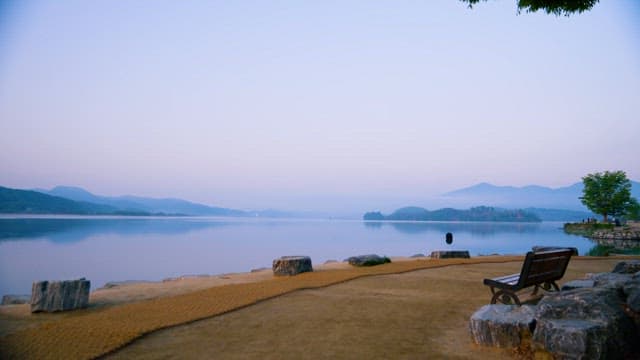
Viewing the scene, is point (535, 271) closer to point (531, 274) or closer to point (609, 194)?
point (531, 274)

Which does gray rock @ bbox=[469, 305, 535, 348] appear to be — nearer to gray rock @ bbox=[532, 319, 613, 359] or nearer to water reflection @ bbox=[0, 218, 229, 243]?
gray rock @ bbox=[532, 319, 613, 359]

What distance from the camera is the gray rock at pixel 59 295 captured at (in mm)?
7344

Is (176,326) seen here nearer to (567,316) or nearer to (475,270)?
(567,316)

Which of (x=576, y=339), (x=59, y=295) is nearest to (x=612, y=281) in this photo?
(x=576, y=339)

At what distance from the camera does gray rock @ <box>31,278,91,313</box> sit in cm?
734

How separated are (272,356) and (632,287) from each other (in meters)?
4.72

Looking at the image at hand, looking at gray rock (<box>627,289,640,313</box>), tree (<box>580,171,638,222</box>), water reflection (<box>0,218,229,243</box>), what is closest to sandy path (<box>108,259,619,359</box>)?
gray rock (<box>627,289,640,313</box>)

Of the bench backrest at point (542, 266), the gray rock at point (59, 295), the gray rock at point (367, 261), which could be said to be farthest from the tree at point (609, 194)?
the gray rock at point (59, 295)

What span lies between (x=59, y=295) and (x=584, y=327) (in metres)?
8.03

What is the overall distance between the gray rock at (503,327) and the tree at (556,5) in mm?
5428

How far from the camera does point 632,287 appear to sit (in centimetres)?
550

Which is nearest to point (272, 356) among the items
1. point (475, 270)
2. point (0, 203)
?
point (475, 270)

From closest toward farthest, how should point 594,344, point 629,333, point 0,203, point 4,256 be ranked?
point 594,344 → point 629,333 → point 4,256 → point 0,203

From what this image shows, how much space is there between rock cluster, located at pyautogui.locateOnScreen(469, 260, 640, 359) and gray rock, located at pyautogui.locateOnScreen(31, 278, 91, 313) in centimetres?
677
